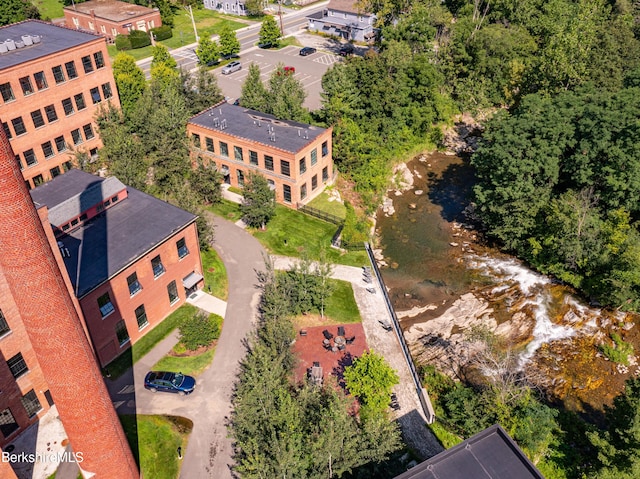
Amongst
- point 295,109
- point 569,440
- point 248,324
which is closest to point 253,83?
point 295,109

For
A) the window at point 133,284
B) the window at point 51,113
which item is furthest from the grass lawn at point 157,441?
the window at point 51,113

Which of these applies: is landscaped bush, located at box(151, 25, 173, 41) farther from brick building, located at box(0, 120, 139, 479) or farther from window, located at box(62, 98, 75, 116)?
brick building, located at box(0, 120, 139, 479)

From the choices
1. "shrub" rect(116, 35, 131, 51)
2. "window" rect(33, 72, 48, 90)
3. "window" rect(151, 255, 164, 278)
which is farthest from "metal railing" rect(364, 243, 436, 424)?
"shrub" rect(116, 35, 131, 51)

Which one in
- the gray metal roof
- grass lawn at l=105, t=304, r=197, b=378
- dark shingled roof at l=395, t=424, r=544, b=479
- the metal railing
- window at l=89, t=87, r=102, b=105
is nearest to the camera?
dark shingled roof at l=395, t=424, r=544, b=479

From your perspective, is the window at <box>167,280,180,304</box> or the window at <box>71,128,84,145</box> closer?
the window at <box>167,280,180,304</box>

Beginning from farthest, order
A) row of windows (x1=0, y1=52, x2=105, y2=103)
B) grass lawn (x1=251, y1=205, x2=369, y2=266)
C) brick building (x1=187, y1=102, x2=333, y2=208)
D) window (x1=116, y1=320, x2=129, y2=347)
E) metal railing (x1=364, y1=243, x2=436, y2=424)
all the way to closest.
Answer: brick building (x1=187, y1=102, x2=333, y2=208)
row of windows (x1=0, y1=52, x2=105, y2=103)
grass lawn (x1=251, y1=205, x2=369, y2=266)
window (x1=116, y1=320, x2=129, y2=347)
metal railing (x1=364, y1=243, x2=436, y2=424)

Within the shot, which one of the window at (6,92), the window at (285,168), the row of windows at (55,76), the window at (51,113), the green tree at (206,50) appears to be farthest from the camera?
the green tree at (206,50)

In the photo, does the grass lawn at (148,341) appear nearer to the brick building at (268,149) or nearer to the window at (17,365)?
the window at (17,365)

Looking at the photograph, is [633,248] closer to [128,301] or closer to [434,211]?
[434,211]
